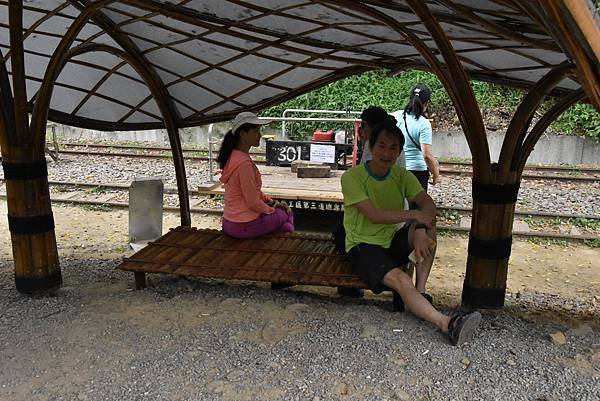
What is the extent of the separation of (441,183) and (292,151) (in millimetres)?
3650

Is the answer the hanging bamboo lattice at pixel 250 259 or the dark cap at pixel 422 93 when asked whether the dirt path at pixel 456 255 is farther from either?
the dark cap at pixel 422 93

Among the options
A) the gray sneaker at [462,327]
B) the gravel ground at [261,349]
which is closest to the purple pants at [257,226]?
the gravel ground at [261,349]

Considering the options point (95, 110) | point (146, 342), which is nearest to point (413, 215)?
point (146, 342)

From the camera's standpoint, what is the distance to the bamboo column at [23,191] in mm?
4020

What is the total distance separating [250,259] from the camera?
4.53 m

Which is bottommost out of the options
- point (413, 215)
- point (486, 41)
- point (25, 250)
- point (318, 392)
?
point (318, 392)

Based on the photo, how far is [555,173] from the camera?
39.1 feet

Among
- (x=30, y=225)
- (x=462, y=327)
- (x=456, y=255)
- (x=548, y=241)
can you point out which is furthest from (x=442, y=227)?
(x=30, y=225)

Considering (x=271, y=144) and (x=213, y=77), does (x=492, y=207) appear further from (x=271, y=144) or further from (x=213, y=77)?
(x=271, y=144)

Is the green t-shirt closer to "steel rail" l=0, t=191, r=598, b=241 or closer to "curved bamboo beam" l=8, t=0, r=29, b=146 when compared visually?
"curved bamboo beam" l=8, t=0, r=29, b=146

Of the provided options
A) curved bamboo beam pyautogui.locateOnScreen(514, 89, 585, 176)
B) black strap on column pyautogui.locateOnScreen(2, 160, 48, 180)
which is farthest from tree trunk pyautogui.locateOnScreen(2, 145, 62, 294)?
curved bamboo beam pyautogui.locateOnScreen(514, 89, 585, 176)

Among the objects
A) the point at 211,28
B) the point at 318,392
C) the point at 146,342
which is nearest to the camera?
the point at 318,392

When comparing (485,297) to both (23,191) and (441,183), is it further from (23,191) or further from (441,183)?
(441,183)

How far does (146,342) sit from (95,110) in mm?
3598
